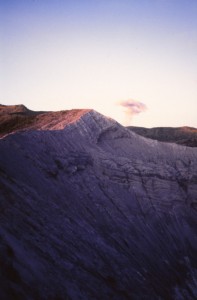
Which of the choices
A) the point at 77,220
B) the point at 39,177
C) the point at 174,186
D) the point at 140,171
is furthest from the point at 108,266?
the point at 174,186

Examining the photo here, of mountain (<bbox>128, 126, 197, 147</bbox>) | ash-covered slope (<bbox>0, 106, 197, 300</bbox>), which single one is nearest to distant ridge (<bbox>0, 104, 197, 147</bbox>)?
ash-covered slope (<bbox>0, 106, 197, 300</bbox>)

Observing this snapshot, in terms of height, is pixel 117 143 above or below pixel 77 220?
above

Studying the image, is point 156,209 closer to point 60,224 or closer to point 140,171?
point 140,171

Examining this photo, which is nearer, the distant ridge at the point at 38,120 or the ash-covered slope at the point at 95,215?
the ash-covered slope at the point at 95,215

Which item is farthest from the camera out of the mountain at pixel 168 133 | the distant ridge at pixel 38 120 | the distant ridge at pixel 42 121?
the mountain at pixel 168 133

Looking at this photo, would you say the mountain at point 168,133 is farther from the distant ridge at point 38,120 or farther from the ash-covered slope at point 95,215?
the ash-covered slope at point 95,215

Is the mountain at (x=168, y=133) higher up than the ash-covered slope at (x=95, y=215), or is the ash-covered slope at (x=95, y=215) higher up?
the mountain at (x=168, y=133)

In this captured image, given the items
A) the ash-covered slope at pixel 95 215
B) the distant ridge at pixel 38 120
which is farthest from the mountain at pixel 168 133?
the ash-covered slope at pixel 95 215

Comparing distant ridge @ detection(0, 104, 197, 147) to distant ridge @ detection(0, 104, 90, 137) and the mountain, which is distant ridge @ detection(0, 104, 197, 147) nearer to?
distant ridge @ detection(0, 104, 90, 137)
